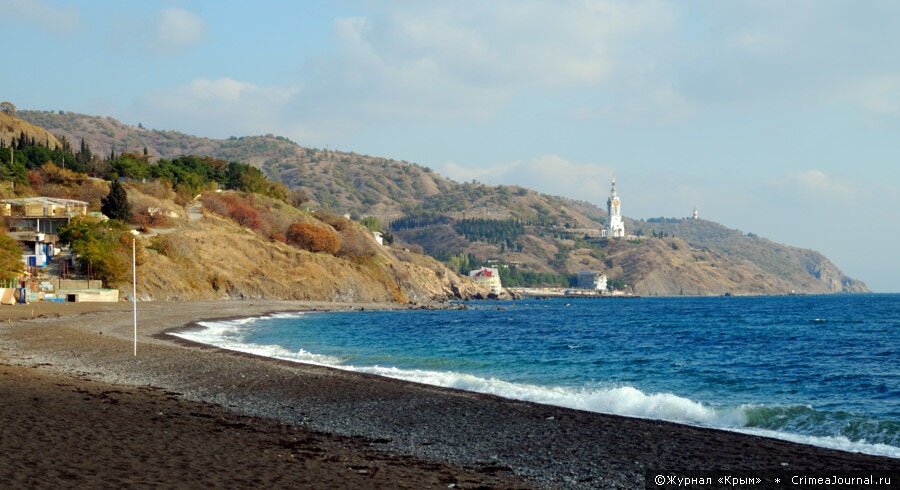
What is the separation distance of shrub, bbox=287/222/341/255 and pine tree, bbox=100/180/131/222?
27.6 meters

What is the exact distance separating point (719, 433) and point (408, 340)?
30.5m

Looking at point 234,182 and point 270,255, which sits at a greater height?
point 234,182

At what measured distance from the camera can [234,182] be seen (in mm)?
128000

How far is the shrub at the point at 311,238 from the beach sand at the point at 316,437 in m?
84.9

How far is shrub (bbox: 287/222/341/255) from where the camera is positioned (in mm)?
108750

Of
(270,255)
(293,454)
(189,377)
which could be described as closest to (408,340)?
(189,377)

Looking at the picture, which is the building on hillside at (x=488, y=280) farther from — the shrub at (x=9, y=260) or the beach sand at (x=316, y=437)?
the beach sand at (x=316, y=437)

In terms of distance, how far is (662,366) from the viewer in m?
31.2

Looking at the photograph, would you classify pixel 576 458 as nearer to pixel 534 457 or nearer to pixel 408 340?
pixel 534 457

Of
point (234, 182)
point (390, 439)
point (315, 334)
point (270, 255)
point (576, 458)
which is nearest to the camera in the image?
point (576, 458)

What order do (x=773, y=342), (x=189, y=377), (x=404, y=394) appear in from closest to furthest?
(x=404, y=394)
(x=189, y=377)
(x=773, y=342)

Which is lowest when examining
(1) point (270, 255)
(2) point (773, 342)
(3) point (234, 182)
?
(2) point (773, 342)

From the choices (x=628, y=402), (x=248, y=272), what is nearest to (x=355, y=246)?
(x=248, y=272)

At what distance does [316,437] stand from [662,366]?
20.3 metres
